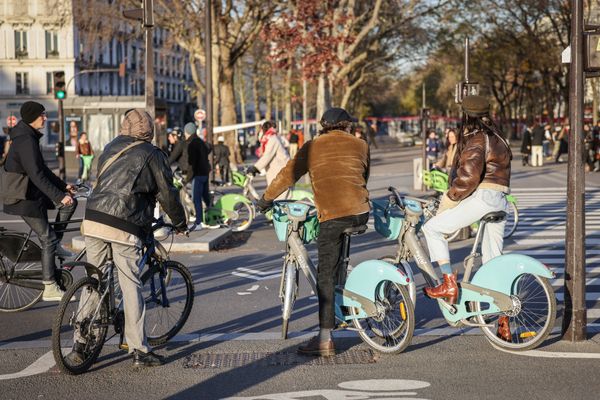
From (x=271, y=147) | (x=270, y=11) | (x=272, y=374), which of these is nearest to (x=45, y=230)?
(x=272, y=374)

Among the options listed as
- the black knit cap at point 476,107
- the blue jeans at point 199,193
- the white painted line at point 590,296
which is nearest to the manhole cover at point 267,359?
the black knit cap at point 476,107

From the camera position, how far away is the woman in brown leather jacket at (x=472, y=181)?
7395mm

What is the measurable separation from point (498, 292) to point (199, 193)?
1044 cm

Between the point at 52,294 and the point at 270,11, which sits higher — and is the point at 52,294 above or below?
below

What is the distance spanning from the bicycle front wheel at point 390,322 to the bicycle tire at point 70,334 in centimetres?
177

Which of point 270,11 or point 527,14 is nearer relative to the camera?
point 270,11

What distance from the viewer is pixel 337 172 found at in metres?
7.17

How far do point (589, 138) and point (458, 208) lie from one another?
30146mm

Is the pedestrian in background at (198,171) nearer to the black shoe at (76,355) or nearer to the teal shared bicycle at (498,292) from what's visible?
the teal shared bicycle at (498,292)

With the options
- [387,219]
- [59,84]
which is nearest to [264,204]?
[387,219]

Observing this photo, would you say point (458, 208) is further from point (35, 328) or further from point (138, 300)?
point (35, 328)

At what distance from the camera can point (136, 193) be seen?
274 inches

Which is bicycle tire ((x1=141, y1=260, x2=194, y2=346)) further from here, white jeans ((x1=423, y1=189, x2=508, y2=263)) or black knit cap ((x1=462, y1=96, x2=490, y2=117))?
black knit cap ((x1=462, y1=96, x2=490, y2=117))

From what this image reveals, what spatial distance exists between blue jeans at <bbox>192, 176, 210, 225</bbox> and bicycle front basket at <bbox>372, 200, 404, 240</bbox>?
9.13 meters
